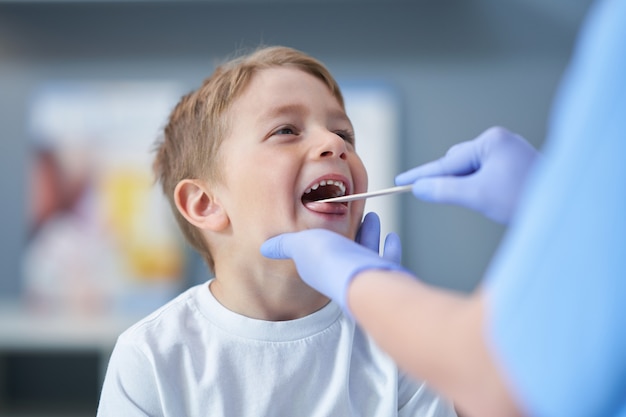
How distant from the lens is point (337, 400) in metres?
1.08

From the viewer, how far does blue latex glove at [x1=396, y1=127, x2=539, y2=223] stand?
0.84m

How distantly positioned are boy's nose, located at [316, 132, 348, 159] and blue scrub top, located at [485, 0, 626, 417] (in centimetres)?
70

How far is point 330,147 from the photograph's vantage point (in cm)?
116

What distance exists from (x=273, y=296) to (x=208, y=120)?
0.34 m

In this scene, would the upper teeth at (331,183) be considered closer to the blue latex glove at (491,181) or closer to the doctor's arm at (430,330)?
the blue latex glove at (491,181)

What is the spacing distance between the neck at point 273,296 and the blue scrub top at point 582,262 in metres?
0.73

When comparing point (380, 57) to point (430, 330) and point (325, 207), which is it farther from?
point (430, 330)

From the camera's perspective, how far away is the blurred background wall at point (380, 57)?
320 centimetres

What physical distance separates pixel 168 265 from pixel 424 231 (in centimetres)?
116

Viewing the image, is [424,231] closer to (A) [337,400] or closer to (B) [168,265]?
(B) [168,265]

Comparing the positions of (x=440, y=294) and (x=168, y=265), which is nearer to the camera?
(x=440, y=294)

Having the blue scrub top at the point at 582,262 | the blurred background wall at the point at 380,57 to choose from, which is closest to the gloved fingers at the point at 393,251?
the blue scrub top at the point at 582,262

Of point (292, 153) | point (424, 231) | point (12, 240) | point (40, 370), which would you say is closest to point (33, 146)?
point (12, 240)

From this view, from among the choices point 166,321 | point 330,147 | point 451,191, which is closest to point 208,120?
point 330,147
